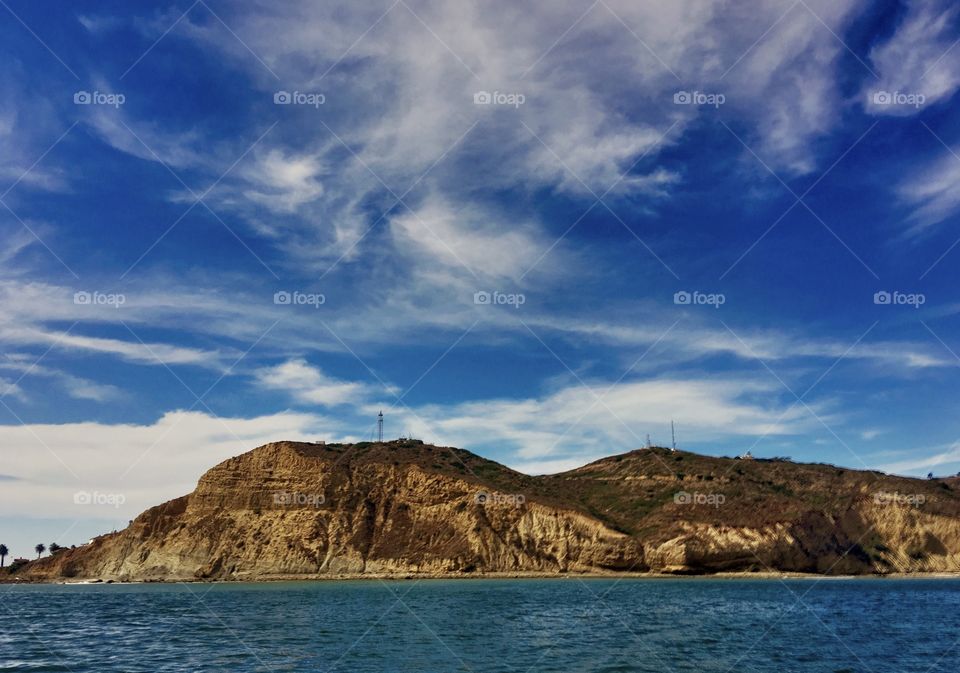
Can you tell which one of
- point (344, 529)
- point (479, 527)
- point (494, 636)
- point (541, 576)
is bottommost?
point (541, 576)

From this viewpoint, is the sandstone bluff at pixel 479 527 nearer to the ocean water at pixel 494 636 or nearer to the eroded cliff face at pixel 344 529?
the eroded cliff face at pixel 344 529

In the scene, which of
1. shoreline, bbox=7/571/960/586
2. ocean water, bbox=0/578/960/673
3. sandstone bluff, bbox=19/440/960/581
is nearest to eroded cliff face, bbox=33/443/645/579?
sandstone bluff, bbox=19/440/960/581

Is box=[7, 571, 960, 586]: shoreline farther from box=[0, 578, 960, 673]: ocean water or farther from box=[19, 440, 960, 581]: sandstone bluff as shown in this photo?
box=[0, 578, 960, 673]: ocean water

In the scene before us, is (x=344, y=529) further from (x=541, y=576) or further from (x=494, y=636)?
(x=494, y=636)

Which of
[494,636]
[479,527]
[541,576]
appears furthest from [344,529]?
[494,636]

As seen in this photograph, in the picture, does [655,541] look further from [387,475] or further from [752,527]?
[387,475]

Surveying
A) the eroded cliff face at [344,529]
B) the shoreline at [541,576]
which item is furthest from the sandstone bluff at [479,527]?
the shoreline at [541,576]

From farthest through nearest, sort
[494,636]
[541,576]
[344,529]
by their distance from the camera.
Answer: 1. [344,529]
2. [541,576]
3. [494,636]
